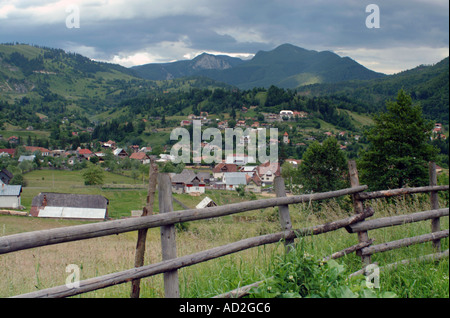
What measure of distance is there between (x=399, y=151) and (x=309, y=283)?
66.7 feet

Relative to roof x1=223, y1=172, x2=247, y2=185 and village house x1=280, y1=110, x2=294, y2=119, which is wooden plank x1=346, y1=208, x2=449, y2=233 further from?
village house x1=280, y1=110, x2=294, y2=119

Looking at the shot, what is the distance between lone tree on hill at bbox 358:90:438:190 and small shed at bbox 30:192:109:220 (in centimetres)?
1558

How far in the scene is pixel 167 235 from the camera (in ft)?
10.3

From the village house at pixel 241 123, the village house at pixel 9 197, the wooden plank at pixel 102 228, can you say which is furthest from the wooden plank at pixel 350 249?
the village house at pixel 241 123

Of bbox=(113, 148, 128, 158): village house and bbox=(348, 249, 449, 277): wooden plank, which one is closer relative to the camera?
bbox=(348, 249, 449, 277): wooden plank

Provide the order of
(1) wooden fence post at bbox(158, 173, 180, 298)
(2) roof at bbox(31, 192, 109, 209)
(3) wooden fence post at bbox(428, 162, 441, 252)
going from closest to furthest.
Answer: (1) wooden fence post at bbox(158, 173, 180, 298)
(3) wooden fence post at bbox(428, 162, 441, 252)
(2) roof at bbox(31, 192, 109, 209)

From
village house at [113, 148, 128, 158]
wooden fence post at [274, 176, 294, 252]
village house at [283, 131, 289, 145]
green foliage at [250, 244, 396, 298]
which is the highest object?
village house at [283, 131, 289, 145]

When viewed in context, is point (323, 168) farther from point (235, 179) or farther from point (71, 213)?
point (235, 179)

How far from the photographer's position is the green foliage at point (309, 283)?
2.81 m

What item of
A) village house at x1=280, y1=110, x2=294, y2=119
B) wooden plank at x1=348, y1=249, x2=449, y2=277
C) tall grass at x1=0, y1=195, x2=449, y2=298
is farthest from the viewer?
village house at x1=280, y1=110, x2=294, y2=119

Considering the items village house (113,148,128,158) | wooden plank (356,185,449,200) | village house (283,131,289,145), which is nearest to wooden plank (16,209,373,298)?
wooden plank (356,185,449,200)

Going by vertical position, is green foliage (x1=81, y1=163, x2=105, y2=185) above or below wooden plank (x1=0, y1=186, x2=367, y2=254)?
below

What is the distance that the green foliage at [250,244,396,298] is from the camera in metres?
2.81

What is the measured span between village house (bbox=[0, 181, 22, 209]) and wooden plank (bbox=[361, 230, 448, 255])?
14718mm
